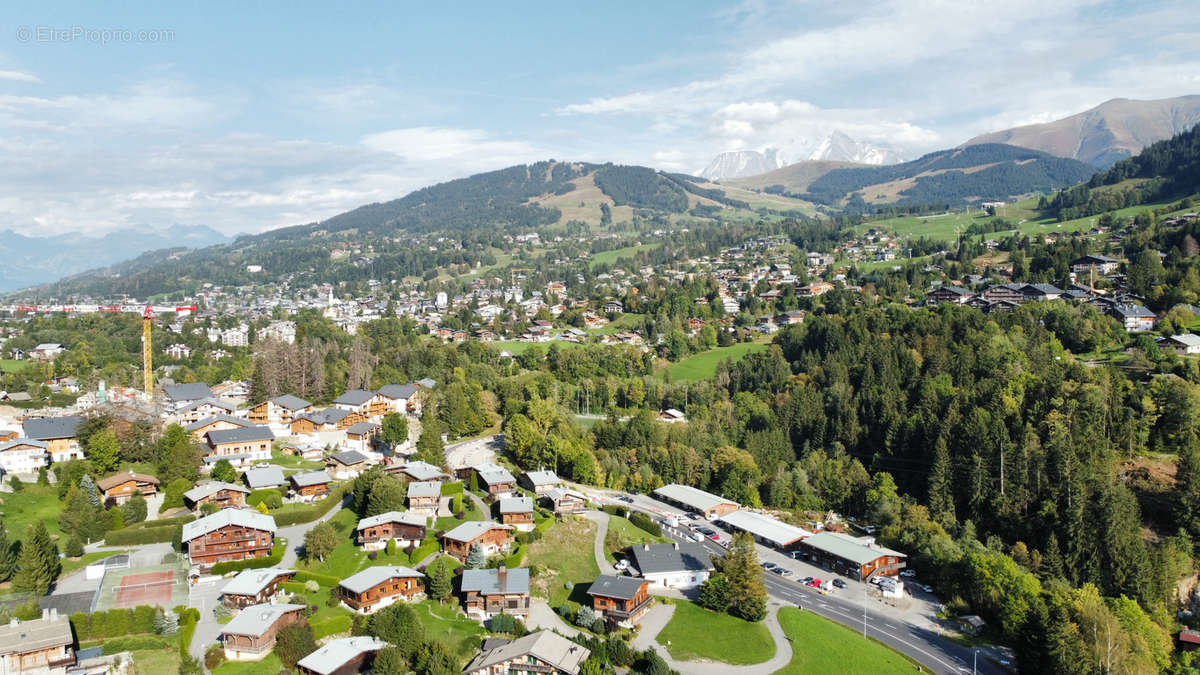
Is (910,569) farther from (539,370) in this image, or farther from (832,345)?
(539,370)

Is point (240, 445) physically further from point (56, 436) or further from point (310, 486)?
point (56, 436)

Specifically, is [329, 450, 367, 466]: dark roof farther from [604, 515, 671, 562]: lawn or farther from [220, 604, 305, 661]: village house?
[220, 604, 305, 661]: village house

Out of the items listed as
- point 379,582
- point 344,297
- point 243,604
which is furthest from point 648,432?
point 344,297

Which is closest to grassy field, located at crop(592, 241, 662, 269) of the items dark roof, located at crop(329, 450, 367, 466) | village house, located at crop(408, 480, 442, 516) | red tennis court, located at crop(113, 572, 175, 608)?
dark roof, located at crop(329, 450, 367, 466)

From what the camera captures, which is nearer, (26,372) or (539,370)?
(26,372)

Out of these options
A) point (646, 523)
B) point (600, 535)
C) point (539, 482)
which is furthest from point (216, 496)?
point (646, 523)

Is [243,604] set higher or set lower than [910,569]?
higher
